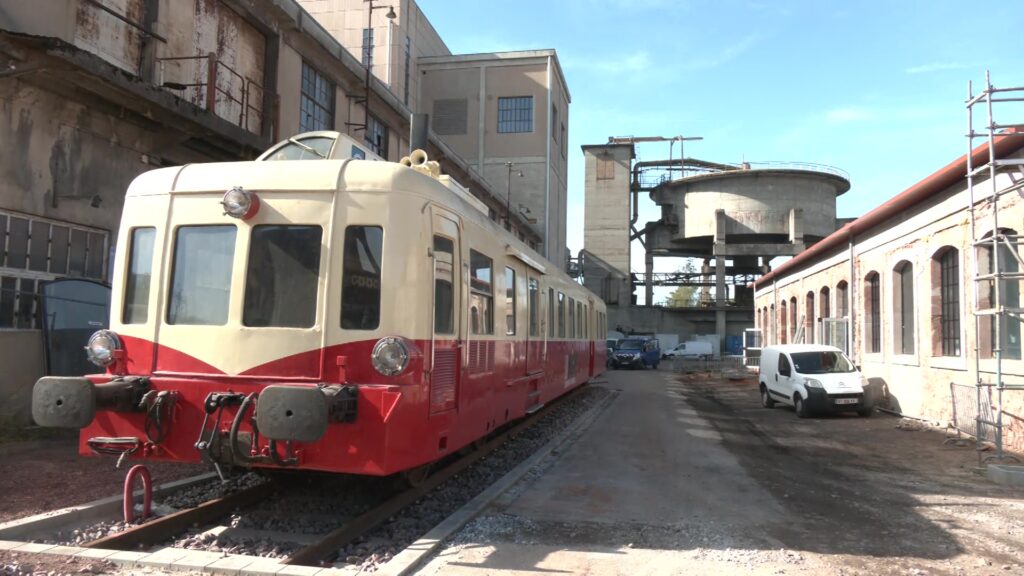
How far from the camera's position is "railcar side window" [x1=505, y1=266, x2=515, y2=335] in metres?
7.90

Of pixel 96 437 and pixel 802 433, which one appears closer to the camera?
pixel 96 437

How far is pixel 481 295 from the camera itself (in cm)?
681

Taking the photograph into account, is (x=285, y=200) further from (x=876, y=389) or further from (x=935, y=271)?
(x=876, y=389)

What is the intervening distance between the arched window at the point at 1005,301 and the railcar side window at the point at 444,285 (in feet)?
29.1

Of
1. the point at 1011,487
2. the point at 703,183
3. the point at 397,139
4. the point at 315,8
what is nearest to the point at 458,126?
the point at 315,8

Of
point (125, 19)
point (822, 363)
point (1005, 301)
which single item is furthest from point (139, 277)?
point (822, 363)

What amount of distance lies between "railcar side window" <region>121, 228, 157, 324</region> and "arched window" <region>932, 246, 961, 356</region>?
1372 centimetres

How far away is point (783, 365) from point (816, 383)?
1639 mm

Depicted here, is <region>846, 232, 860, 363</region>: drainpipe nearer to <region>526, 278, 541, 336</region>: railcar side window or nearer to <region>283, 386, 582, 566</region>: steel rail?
<region>526, 278, 541, 336</region>: railcar side window

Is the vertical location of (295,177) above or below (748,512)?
above

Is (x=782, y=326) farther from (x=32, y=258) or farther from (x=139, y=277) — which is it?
(x=139, y=277)

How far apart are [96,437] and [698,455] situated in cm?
756

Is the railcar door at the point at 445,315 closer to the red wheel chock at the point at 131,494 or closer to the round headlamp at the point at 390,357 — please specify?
the round headlamp at the point at 390,357

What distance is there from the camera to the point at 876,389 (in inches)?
646
